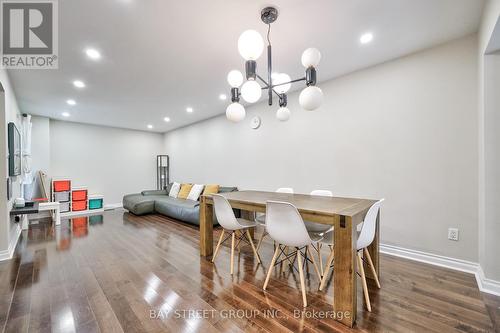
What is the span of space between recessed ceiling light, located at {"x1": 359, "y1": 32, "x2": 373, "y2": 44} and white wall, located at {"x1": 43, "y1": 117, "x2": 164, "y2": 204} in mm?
7073

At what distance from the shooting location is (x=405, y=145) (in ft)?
8.86

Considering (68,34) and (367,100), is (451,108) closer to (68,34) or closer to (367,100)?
(367,100)

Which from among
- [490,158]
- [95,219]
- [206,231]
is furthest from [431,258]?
[95,219]

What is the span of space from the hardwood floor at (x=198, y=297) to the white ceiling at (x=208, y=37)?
2.54 metres

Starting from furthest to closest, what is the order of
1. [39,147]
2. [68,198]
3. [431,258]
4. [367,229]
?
[68,198] < [39,147] < [431,258] < [367,229]

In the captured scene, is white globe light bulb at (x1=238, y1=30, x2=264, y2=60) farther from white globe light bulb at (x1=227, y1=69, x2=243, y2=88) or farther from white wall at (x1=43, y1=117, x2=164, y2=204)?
white wall at (x1=43, y1=117, x2=164, y2=204)

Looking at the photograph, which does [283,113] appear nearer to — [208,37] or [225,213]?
[208,37]

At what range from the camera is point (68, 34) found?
7.13 ft

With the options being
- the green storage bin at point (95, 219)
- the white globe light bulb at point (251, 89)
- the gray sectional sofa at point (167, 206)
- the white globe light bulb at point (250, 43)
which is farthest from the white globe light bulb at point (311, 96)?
the green storage bin at point (95, 219)

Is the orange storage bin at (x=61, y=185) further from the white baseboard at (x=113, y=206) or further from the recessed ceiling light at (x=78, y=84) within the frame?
the recessed ceiling light at (x=78, y=84)

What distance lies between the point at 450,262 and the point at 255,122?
3658mm

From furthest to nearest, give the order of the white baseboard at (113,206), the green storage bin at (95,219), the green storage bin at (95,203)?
the white baseboard at (113,206)
the green storage bin at (95,203)
the green storage bin at (95,219)

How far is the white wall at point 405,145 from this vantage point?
2.36 meters

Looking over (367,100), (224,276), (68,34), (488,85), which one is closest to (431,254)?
(488,85)
